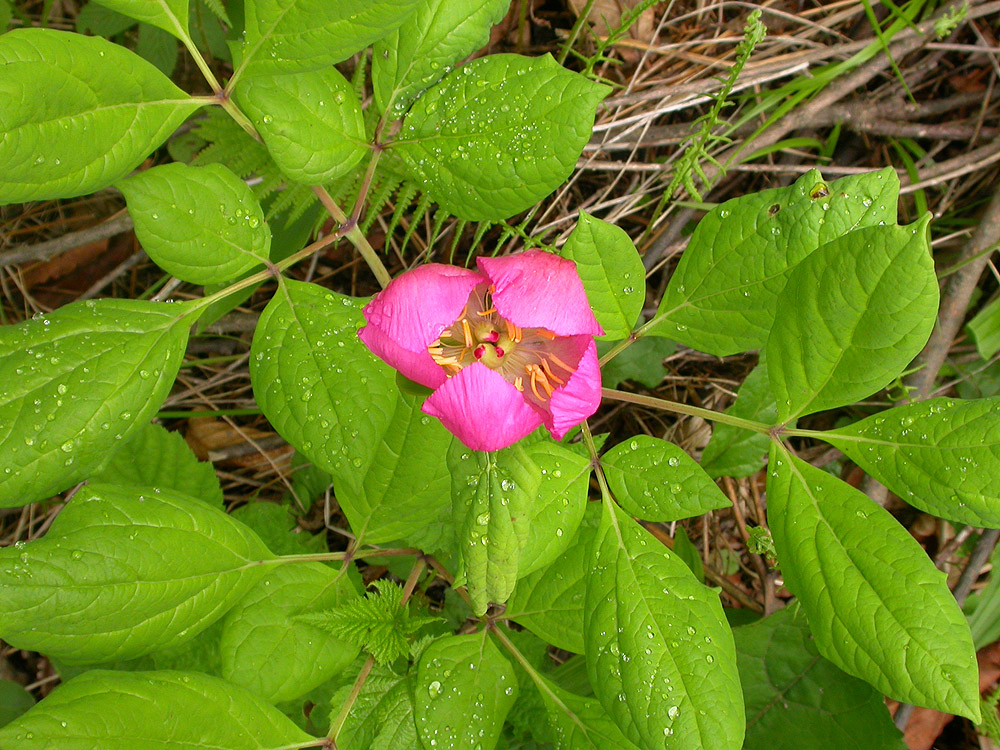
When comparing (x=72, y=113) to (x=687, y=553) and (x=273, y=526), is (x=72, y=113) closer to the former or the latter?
(x=273, y=526)

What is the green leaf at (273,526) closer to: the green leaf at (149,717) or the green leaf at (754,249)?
the green leaf at (149,717)

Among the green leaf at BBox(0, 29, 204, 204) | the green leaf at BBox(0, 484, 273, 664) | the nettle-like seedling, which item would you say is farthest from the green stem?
the green leaf at BBox(0, 29, 204, 204)

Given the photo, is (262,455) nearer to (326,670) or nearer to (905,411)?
(326,670)

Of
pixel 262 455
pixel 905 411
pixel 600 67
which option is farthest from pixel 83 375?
pixel 600 67

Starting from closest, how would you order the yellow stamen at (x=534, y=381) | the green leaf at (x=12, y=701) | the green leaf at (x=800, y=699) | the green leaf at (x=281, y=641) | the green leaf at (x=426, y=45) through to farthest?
the yellow stamen at (x=534, y=381) < the green leaf at (x=426, y=45) < the green leaf at (x=281, y=641) < the green leaf at (x=800, y=699) < the green leaf at (x=12, y=701)

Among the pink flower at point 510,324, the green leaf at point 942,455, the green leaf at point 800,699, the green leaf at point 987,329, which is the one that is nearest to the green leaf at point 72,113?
the pink flower at point 510,324

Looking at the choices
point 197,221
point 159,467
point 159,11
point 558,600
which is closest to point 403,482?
point 558,600

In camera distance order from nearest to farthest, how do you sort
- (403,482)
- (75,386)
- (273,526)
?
(75,386)
(403,482)
(273,526)
